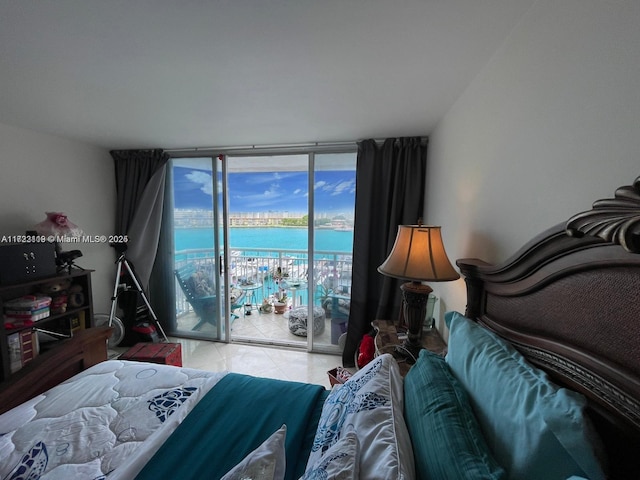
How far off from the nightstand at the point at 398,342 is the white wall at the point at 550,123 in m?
Result: 0.32

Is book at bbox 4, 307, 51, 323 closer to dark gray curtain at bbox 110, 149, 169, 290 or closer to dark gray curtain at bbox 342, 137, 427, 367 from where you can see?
dark gray curtain at bbox 110, 149, 169, 290

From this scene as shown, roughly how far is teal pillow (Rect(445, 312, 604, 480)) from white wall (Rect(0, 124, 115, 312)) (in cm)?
350

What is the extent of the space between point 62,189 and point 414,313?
3442 millimetres

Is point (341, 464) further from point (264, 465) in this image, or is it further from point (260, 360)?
point (260, 360)

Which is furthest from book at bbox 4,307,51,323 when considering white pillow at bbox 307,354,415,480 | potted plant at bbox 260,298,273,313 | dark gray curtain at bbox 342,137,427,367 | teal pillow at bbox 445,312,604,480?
teal pillow at bbox 445,312,604,480

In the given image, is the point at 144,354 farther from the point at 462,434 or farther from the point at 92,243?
the point at 462,434

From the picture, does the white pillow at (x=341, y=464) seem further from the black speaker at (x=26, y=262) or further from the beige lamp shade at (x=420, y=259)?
the black speaker at (x=26, y=262)

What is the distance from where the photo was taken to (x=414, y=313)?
1.52 metres

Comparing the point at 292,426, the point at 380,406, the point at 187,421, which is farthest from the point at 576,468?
the point at 187,421

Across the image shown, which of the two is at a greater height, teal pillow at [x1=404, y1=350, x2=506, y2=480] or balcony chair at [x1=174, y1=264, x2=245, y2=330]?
teal pillow at [x1=404, y1=350, x2=506, y2=480]

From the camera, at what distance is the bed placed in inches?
21.1

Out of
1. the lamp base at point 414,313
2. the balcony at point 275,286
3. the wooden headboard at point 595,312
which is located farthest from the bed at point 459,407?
the balcony at point 275,286

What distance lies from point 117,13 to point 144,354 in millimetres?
2396

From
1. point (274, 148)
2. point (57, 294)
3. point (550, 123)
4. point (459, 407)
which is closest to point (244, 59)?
point (550, 123)
